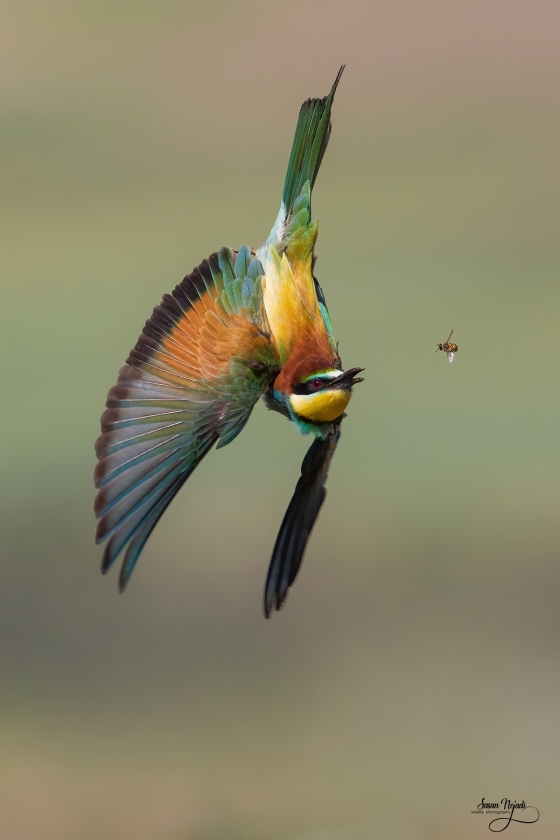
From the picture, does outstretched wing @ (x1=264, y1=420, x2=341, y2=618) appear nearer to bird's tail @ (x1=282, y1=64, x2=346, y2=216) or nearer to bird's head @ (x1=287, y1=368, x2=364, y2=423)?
bird's head @ (x1=287, y1=368, x2=364, y2=423)

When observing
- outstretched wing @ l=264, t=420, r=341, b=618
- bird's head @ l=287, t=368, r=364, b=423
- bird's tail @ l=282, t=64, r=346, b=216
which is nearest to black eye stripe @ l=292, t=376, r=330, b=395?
bird's head @ l=287, t=368, r=364, b=423

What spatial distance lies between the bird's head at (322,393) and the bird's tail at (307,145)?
1.41 ft

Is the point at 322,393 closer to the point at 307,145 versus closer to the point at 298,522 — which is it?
the point at 298,522

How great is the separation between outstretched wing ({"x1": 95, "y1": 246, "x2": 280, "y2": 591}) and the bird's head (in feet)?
0.30

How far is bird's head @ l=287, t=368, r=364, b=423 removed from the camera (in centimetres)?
221

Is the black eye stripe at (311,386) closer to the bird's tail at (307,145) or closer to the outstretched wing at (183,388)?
the outstretched wing at (183,388)

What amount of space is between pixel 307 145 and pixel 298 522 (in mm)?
713

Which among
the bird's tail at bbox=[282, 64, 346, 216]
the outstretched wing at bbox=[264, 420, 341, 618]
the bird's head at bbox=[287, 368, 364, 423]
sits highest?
the bird's tail at bbox=[282, 64, 346, 216]

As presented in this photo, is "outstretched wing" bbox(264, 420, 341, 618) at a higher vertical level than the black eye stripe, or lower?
lower

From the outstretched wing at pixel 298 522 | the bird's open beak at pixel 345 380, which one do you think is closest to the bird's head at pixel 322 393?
the bird's open beak at pixel 345 380

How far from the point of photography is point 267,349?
7.65 ft

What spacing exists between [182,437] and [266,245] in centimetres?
47

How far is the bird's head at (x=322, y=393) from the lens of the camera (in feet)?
7.25

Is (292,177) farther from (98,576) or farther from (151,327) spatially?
(98,576)
